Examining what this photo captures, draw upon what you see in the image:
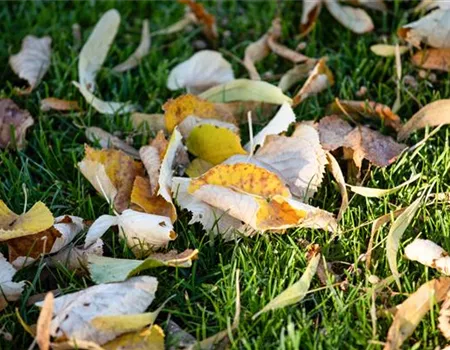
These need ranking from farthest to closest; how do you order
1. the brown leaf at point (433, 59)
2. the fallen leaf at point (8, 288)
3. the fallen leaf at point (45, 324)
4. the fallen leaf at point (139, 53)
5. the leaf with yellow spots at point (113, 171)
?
the fallen leaf at point (139, 53)
the brown leaf at point (433, 59)
the leaf with yellow spots at point (113, 171)
the fallen leaf at point (8, 288)
the fallen leaf at point (45, 324)

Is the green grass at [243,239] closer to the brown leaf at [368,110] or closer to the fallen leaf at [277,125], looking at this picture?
the brown leaf at [368,110]

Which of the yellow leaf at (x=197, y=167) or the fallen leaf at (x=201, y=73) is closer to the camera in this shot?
the yellow leaf at (x=197, y=167)

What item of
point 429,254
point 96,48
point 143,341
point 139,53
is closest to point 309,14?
point 139,53

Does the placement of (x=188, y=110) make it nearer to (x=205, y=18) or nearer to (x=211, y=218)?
(x=211, y=218)

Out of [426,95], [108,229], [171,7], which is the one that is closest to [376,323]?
[108,229]

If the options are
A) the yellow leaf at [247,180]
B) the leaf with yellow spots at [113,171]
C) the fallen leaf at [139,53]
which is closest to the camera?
the yellow leaf at [247,180]

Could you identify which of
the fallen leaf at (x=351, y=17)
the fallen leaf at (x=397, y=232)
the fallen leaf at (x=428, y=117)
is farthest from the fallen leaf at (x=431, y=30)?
the fallen leaf at (x=397, y=232)
